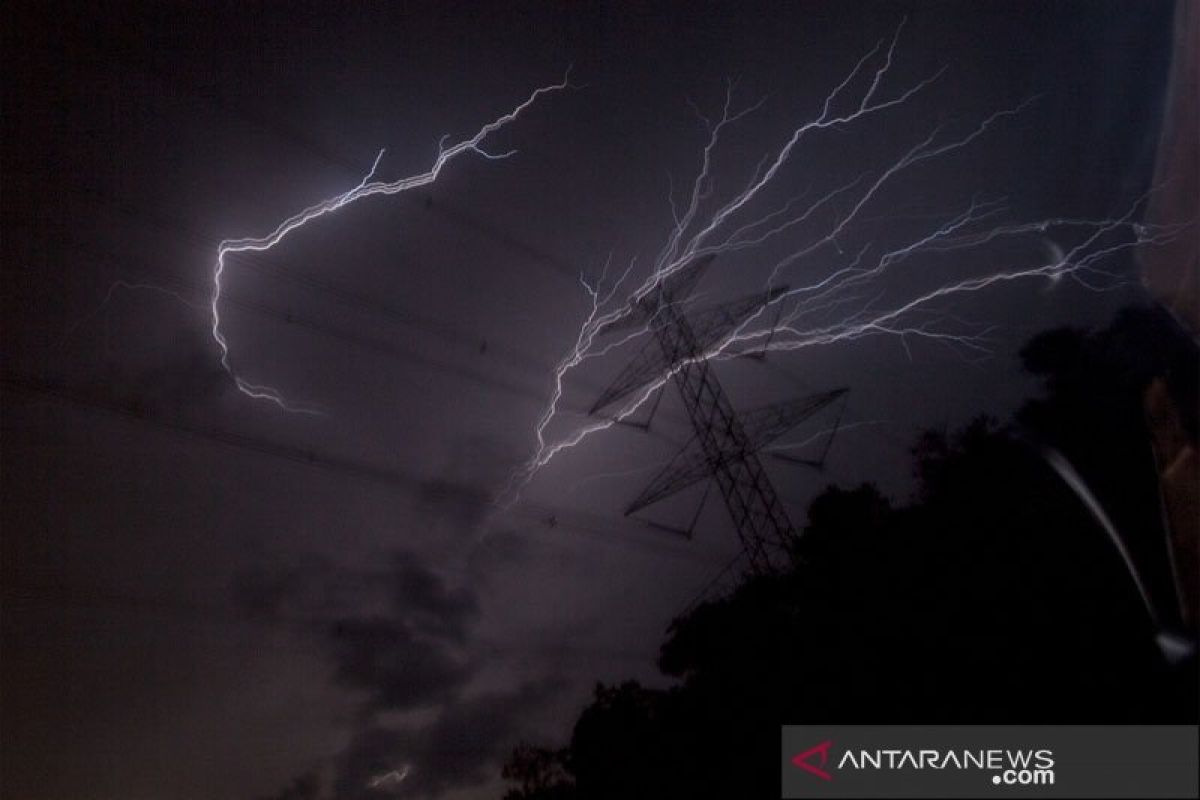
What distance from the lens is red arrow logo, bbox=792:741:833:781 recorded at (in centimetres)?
708

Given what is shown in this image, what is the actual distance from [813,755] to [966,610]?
107 inches

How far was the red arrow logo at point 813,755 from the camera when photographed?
23.2ft

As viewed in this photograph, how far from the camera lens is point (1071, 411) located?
11.2m

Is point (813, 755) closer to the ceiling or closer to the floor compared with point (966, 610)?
closer to the floor

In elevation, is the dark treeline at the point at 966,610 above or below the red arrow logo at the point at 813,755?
above

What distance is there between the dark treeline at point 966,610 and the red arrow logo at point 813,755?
1.45 m

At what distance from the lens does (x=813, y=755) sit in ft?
23.9

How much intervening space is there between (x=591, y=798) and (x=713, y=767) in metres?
3.12

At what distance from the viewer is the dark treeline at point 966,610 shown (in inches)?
320

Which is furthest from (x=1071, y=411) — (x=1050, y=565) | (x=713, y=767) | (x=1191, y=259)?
(x=713, y=767)

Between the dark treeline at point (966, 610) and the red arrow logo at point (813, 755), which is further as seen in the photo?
the dark treeline at point (966, 610)

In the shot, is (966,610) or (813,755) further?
(966,610)

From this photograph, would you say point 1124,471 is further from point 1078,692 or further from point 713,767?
point 713,767

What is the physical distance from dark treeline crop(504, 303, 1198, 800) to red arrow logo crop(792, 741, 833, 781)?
1.45 m
